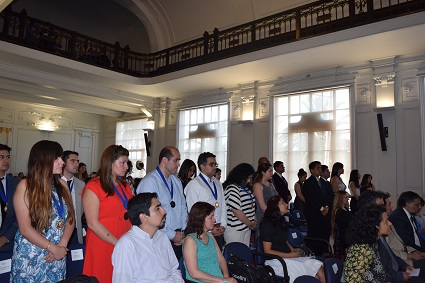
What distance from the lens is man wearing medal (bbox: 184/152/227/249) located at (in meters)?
3.96

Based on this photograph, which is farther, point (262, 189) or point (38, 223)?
point (262, 189)

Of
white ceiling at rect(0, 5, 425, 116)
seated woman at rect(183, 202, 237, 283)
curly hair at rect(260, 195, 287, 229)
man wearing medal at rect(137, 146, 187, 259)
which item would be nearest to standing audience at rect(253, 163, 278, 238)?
curly hair at rect(260, 195, 287, 229)

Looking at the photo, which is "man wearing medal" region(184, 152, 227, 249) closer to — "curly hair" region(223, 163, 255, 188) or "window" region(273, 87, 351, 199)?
"curly hair" region(223, 163, 255, 188)

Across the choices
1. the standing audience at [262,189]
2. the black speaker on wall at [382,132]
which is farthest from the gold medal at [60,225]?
the black speaker on wall at [382,132]

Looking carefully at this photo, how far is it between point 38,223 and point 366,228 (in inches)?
91.0

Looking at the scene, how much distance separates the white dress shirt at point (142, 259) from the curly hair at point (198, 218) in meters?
0.45

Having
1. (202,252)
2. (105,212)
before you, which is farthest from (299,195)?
(105,212)

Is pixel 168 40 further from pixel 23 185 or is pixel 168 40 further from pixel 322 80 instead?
pixel 23 185

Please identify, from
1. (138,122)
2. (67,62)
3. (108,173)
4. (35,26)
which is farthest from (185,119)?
(108,173)

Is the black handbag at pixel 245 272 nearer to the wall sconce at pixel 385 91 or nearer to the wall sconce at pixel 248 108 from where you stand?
the wall sconce at pixel 385 91

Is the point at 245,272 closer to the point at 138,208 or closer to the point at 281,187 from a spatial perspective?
the point at 138,208

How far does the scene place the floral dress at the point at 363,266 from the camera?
104 inches

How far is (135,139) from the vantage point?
512 inches

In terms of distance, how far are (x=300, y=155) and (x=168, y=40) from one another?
19.3 ft
